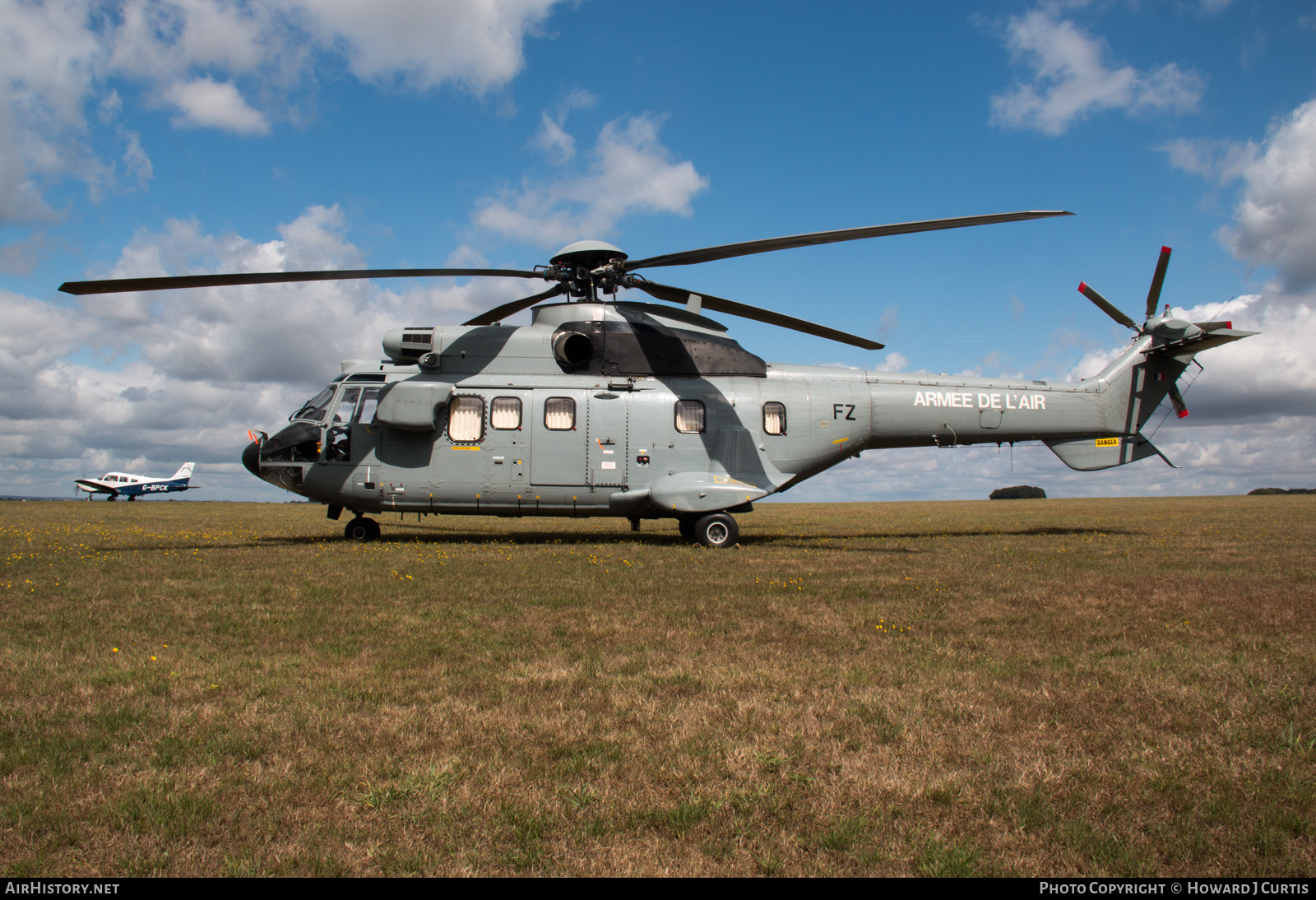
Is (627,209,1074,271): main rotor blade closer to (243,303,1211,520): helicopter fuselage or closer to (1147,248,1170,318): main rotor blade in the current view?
(243,303,1211,520): helicopter fuselage

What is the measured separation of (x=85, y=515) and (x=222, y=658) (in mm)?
30023

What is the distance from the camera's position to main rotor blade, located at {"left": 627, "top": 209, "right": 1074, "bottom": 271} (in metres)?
11.6

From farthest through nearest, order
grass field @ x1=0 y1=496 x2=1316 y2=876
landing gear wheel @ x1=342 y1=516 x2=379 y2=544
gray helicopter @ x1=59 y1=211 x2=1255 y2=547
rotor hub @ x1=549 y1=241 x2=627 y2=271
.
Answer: landing gear wheel @ x1=342 y1=516 x2=379 y2=544
gray helicopter @ x1=59 y1=211 x2=1255 y2=547
rotor hub @ x1=549 y1=241 x2=627 y2=271
grass field @ x1=0 y1=496 x2=1316 y2=876

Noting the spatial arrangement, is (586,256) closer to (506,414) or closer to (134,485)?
(506,414)

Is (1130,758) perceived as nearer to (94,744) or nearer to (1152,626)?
(1152,626)

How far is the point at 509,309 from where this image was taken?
1702 centimetres

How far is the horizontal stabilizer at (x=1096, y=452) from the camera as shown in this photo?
1900 centimetres

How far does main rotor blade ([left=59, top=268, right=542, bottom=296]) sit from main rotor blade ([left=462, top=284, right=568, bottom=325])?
1.87m

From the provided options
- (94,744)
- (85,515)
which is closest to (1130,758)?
(94,744)

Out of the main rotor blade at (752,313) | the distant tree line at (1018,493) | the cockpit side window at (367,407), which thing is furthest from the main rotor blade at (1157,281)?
the distant tree line at (1018,493)

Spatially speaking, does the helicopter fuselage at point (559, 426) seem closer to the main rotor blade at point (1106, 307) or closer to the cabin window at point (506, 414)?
the cabin window at point (506, 414)

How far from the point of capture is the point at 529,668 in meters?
5.97

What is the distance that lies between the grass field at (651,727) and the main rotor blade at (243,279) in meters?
5.08

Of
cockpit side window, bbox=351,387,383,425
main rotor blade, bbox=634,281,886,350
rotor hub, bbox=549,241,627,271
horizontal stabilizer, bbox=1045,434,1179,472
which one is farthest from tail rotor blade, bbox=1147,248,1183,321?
cockpit side window, bbox=351,387,383,425
